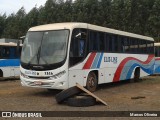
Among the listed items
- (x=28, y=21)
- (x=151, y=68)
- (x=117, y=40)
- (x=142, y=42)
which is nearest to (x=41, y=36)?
(x=117, y=40)

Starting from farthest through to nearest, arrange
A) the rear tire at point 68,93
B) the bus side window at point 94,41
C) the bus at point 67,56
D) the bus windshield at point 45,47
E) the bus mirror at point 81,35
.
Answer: the bus side window at point 94,41
the bus mirror at point 81,35
the bus windshield at point 45,47
the bus at point 67,56
the rear tire at point 68,93

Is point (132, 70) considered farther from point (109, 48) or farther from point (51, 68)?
point (51, 68)

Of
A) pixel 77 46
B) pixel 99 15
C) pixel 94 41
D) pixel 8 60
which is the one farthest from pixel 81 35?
pixel 99 15

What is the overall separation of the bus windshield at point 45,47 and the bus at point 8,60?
990 centimetres

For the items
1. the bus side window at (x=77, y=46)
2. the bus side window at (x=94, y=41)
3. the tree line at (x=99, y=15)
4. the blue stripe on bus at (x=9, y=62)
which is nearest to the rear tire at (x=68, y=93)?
the bus side window at (x=77, y=46)

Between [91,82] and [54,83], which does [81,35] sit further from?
[54,83]

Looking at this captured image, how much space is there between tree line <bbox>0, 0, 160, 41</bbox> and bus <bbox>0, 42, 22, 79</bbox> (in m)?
29.2

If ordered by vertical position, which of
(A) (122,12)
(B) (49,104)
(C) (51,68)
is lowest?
(B) (49,104)

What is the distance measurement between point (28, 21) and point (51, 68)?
59.9 meters

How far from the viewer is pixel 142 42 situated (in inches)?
1002

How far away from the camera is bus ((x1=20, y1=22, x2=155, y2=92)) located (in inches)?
619

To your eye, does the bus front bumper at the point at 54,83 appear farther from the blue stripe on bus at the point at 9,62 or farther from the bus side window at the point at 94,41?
the blue stripe on bus at the point at 9,62

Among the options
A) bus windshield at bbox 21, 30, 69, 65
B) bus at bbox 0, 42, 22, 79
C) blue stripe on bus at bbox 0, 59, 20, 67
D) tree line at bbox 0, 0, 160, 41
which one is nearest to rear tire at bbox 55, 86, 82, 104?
bus windshield at bbox 21, 30, 69, 65

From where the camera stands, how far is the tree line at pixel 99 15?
58.4m
